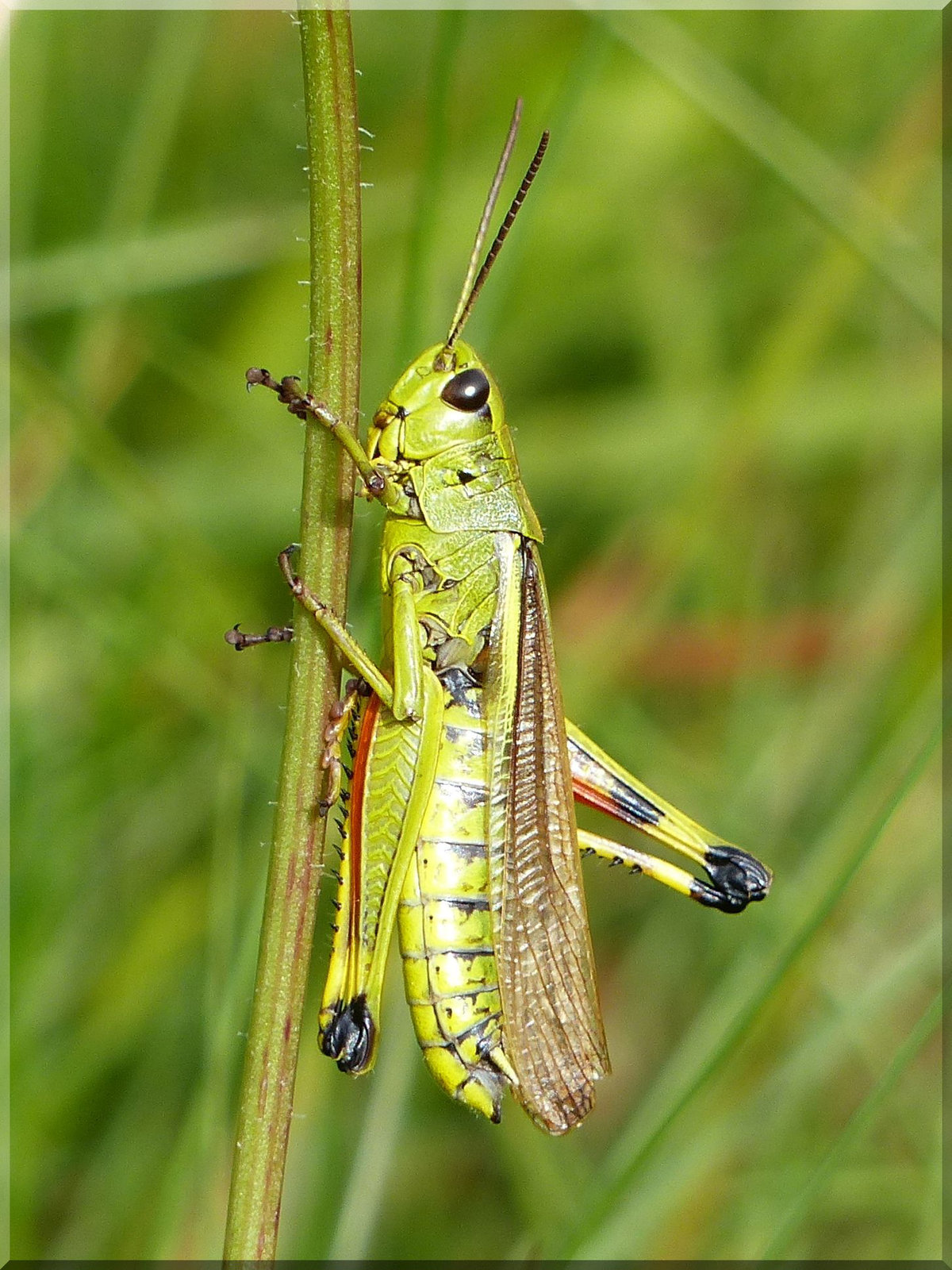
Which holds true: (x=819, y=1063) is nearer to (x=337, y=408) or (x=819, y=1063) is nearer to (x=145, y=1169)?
(x=145, y=1169)

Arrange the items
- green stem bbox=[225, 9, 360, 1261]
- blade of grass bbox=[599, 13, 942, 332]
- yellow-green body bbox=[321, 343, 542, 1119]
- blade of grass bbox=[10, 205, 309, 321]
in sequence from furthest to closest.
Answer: blade of grass bbox=[10, 205, 309, 321] → blade of grass bbox=[599, 13, 942, 332] → yellow-green body bbox=[321, 343, 542, 1119] → green stem bbox=[225, 9, 360, 1261]

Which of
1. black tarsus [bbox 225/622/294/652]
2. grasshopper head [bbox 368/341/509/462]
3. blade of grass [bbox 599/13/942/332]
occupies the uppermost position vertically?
blade of grass [bbox 599/13/942/332]

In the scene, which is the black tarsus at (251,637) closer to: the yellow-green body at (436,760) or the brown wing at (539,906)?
the yellow-green body at (436,760)

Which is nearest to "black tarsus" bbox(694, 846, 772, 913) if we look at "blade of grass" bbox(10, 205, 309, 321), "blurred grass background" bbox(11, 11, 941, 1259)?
"blurred grass background" bbox(11, 11, 941, 1259)

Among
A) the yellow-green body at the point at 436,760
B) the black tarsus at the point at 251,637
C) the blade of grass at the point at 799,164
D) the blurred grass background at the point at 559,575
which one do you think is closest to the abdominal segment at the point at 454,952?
the yellow-green body at the point at 436,760

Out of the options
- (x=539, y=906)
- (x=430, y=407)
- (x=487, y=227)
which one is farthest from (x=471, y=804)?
(x=487, y=227)

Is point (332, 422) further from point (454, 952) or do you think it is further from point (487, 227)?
point (454, 952)

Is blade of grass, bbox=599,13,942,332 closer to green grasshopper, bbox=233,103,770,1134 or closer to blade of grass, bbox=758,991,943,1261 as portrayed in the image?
green grasshopper, bbox=233,103,770,1134
